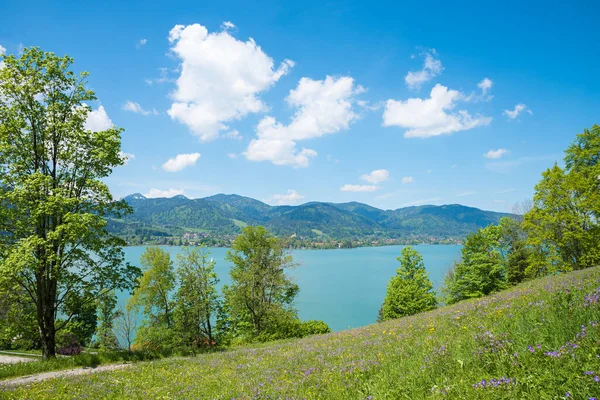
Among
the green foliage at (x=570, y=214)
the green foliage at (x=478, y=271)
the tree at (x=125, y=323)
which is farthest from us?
the tree at (x=125, y=323)

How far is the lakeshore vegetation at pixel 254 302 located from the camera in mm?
5062

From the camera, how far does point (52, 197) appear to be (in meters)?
14.2

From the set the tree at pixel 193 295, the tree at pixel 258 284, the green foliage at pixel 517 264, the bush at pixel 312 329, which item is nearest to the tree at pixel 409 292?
the green foliage at pixel 517 264

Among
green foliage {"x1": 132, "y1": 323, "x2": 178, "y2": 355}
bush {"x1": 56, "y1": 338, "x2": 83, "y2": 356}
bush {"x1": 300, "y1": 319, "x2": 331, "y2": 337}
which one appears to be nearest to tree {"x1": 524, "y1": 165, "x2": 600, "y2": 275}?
bush {"x1": 300, "y1": 319, "x2": 331, "y2": 337}

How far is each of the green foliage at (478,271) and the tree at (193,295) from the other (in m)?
34.4

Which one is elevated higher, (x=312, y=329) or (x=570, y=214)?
(x=570, y=214)

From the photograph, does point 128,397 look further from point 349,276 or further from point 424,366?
point 349,276

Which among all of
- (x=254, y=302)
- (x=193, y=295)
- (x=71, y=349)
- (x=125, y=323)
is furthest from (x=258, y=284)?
(x=71, y=349)

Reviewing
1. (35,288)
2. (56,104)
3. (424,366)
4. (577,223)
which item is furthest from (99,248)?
(577,223)

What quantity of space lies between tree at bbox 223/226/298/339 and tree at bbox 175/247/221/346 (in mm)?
3012

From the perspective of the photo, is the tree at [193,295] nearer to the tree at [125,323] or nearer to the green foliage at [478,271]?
the tree at [125,323]

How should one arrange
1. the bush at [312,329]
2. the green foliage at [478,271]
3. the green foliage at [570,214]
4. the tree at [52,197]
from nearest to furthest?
the tree at [52,197]
the green foliage at [570,214]
the bush at [312,329]
the green foliage at [478,271]

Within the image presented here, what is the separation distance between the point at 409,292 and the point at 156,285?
3334 cm

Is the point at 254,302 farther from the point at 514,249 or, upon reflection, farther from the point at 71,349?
the point at 514,249
